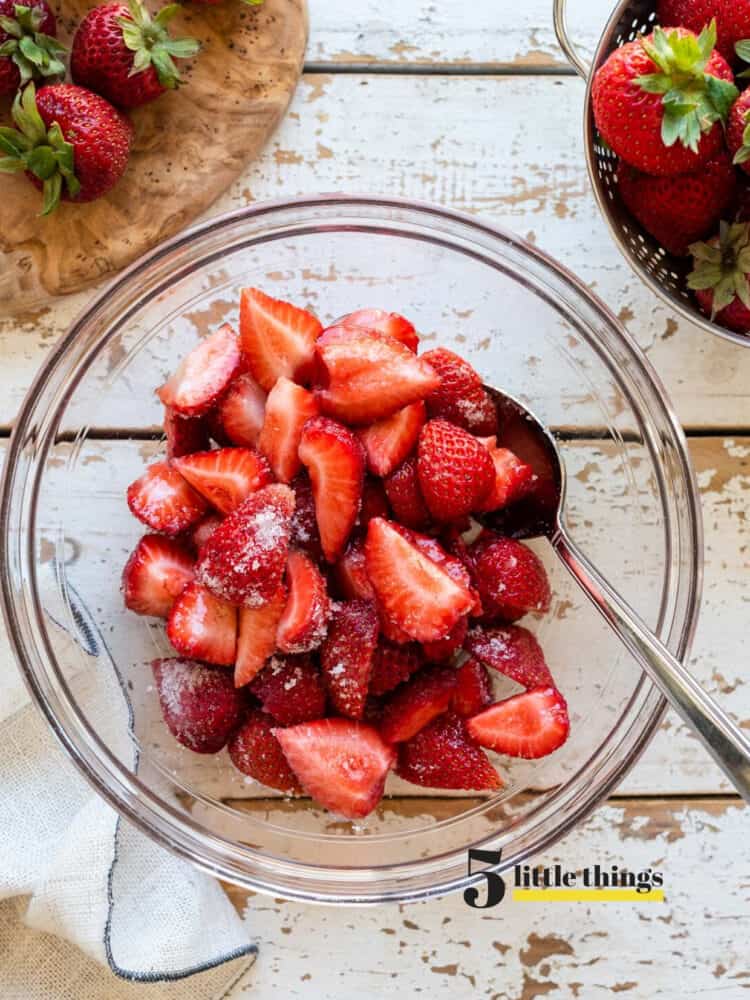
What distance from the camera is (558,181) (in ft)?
3.82

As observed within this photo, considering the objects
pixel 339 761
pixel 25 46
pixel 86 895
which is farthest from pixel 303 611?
pixel 25 46

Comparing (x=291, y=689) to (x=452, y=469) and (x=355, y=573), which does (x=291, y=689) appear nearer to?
(x=355, y=573)

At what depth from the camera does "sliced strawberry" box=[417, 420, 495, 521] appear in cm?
97

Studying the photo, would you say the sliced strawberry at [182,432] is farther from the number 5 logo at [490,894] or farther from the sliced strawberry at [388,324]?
the number 5 logo at [490,894]

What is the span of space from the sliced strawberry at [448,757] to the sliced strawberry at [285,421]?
0.31 m

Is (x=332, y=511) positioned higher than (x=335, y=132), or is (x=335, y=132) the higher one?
(x=335, y=132)

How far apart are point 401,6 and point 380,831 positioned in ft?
3.11

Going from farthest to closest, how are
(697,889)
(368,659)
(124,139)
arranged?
(697,889) → (124,139) → (368,659)

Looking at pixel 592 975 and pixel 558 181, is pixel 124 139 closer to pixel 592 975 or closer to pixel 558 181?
pixel 558 181

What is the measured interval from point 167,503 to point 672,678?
0.52 metres

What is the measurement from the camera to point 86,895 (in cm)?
113

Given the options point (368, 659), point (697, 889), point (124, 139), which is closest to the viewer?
point (368, 659)

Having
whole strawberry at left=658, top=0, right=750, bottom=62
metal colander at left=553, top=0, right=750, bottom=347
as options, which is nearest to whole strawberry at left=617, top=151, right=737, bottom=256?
metal colander at left=553, top=0, right=750, bottom=347

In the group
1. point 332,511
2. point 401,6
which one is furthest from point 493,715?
point 401,6
